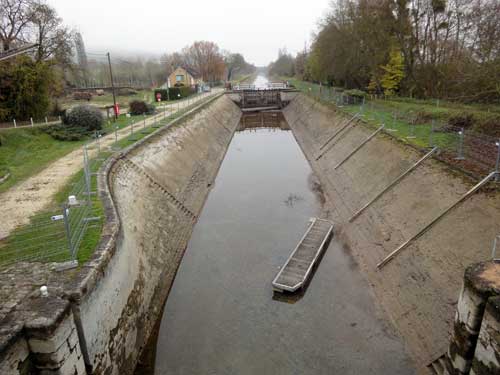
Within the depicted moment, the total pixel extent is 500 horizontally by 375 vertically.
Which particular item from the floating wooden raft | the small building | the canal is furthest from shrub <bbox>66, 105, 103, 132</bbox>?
the small building

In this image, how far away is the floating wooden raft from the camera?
508 inches

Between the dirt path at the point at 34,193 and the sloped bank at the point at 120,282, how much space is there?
2059 millimetres

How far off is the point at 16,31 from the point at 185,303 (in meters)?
27.3

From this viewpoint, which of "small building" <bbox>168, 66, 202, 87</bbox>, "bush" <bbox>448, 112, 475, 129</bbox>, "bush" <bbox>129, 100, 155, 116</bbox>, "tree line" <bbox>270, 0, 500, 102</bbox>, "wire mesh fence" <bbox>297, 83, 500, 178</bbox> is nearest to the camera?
"wire mesh fence" <bbox>297, 83, 500, 178</bbox>

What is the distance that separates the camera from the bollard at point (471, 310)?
7.09 m

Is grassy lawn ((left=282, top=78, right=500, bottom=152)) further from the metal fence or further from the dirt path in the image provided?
the metal fence

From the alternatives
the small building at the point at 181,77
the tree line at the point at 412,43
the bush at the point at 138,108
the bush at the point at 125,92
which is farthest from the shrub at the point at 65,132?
the small building at the point at 181,77

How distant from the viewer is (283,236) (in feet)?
56.1

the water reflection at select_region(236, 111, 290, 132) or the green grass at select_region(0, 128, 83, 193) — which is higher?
the green grass at select_region(0, 128, 83, 193)

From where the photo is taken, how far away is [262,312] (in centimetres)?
1203

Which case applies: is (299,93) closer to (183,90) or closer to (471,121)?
(183,90)

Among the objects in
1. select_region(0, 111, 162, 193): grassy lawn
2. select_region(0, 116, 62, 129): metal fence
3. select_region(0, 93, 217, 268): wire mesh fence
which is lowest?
select_region(0, 93, 217, 268): wire mesh fence

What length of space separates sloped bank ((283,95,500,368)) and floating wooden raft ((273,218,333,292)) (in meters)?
1.12

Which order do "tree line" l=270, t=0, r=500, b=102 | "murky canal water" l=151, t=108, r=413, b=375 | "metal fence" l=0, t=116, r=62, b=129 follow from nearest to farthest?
"murky canal water" l=151, t=108, r=413, b=375, "tree line" l=270, t=0, r=500, b=102, "metal fence" l=0, t=116, r=62, b=129
